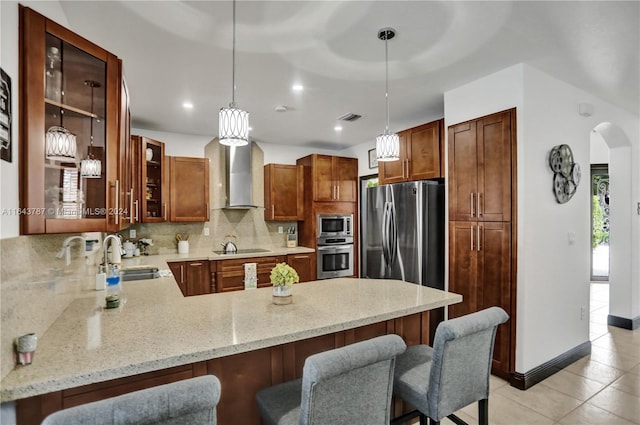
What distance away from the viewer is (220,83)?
2.99m

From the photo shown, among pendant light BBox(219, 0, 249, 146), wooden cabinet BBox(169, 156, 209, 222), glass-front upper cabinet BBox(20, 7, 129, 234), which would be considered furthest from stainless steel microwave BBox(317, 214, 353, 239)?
glass-front upper cabinet BBox(20, 7, 129, 234)

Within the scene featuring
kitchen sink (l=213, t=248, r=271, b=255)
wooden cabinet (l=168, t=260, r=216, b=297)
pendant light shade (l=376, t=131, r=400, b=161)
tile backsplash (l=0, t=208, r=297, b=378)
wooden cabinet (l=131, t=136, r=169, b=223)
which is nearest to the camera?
tile backsplash (l=0, t=208, r=297, b=378)

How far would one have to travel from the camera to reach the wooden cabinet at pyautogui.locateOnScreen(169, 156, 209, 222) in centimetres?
446

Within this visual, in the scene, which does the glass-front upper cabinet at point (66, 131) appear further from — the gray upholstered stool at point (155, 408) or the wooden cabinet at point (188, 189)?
the wooden cabinet at point (188, 189)

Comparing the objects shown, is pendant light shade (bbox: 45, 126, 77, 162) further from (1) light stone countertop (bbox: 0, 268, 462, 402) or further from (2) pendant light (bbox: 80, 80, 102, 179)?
(1) light stone countertop (bbox: 0, 268, 462, 402)

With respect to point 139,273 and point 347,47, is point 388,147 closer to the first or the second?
point 347,47

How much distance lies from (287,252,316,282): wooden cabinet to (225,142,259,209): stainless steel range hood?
3.36 feet

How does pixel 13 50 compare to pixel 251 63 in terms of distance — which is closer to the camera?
pixel 13 50

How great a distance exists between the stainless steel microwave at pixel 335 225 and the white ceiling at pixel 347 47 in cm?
198

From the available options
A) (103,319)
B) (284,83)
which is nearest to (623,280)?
(284,83)

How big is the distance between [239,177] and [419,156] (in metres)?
2.58

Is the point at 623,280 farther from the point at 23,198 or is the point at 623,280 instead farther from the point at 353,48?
the point at 23,198

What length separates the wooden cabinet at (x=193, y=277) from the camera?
4043 mm

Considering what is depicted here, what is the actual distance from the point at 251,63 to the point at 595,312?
558 cm
